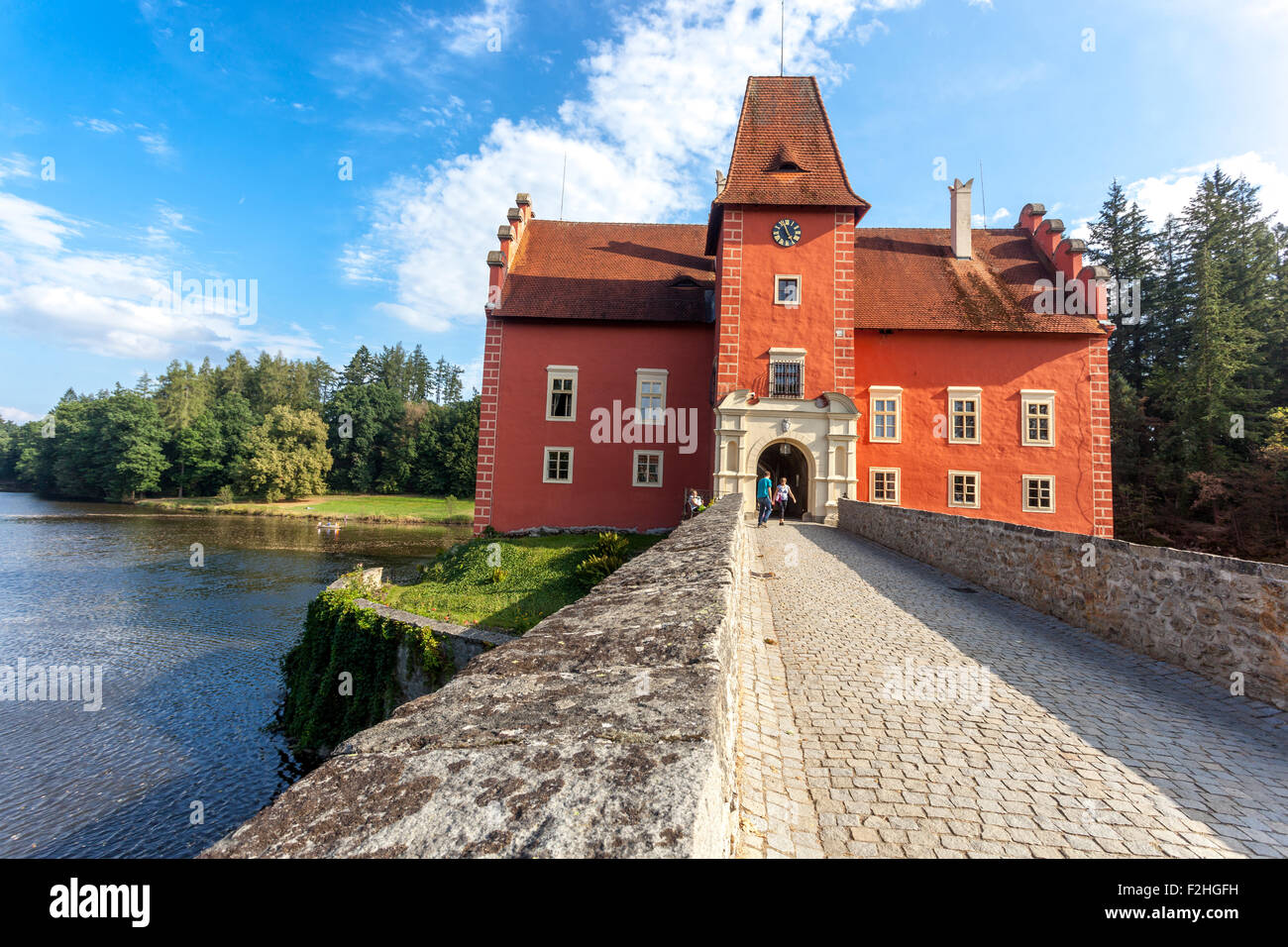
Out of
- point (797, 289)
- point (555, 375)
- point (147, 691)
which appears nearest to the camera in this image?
point (147, 691)

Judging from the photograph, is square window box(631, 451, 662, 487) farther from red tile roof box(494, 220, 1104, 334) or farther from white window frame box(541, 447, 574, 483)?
red tile roof box(494, 220, 1104, 334)

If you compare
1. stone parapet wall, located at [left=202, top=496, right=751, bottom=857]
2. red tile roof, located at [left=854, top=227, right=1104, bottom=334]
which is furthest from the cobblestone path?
red tile roof, located at [left=854, top=227, right=1104, bottom=334]

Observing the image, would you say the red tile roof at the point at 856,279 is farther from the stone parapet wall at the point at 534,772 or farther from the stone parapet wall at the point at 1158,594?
the stone parapet wall at the point at 534,772

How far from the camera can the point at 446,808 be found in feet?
4.12

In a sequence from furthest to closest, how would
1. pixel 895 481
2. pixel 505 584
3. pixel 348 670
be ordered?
pixel 895 481 → pixel 505 584 → pixel 348 670

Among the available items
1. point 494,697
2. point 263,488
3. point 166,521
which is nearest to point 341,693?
point 494,697

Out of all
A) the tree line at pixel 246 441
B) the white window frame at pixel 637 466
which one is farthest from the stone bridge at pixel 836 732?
the tree line at pixel 246 441

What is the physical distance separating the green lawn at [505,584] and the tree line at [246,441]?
4015 centimetres

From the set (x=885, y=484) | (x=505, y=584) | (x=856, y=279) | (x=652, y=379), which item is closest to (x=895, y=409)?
(x=885, y=484)

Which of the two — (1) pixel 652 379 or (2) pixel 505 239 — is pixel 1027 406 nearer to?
(1) pixel 652 379

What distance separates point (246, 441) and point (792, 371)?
58.4 meters

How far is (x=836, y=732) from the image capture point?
3939 millimetres
